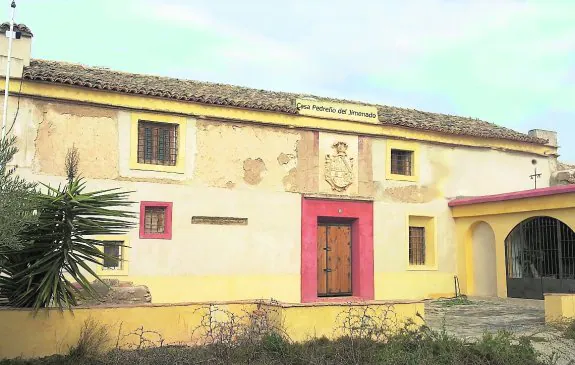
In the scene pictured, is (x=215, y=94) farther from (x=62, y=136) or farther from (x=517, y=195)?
(x=517, y=195)

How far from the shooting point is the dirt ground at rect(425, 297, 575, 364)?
997 cm

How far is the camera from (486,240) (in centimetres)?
1947

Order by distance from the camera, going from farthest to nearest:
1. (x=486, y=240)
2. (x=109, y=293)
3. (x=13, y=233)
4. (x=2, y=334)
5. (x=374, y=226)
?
(x=486, y=240) < (x=374, y=226) < (x=109, y=293) < (x=2, y=334) < (x=13, y=233)

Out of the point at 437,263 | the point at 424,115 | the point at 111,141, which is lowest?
the point at 437,263

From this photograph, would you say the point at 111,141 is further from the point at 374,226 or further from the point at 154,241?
the point at 374,226

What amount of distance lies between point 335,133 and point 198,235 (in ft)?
17.5

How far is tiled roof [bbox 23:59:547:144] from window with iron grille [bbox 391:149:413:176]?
3.02 feet

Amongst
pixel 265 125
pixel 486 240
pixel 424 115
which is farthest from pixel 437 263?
pixel 265 125

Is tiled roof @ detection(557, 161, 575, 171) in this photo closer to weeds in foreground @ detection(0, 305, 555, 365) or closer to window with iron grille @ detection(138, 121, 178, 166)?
window with iron grille @ detection(138, 121, 178, 166)

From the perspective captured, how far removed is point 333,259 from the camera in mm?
17875

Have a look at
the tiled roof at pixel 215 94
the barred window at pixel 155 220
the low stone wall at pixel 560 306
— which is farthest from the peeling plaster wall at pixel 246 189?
the low stone wall at pixel 560 306

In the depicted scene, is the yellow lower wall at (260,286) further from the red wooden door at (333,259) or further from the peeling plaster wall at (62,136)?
the peeling plaster wall at (62,136)

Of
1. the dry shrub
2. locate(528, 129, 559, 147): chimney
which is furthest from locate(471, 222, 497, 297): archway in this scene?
the dry shrub

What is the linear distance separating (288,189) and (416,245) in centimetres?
517
